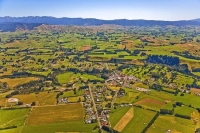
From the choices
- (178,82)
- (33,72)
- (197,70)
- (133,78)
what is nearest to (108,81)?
(133,78)

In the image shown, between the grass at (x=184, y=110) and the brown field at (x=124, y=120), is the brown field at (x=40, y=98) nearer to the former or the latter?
the brown field at (x=124, y=120)

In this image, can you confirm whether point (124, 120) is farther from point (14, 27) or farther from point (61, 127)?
point (14, 27)

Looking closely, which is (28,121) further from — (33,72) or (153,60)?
(153,60)

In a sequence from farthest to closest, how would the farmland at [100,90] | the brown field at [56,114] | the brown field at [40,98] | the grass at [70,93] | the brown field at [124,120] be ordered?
the grass at [70,93], the brown field at [40,98], the brown field at [56,114], the farmland at [100,90], the brown field at [124,120]

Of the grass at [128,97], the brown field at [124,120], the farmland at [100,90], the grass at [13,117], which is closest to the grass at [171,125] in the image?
the farmland at [100,90]

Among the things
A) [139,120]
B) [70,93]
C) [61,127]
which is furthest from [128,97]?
[61,127]

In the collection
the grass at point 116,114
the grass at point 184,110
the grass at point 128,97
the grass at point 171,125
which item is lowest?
the grass at point 171,125
